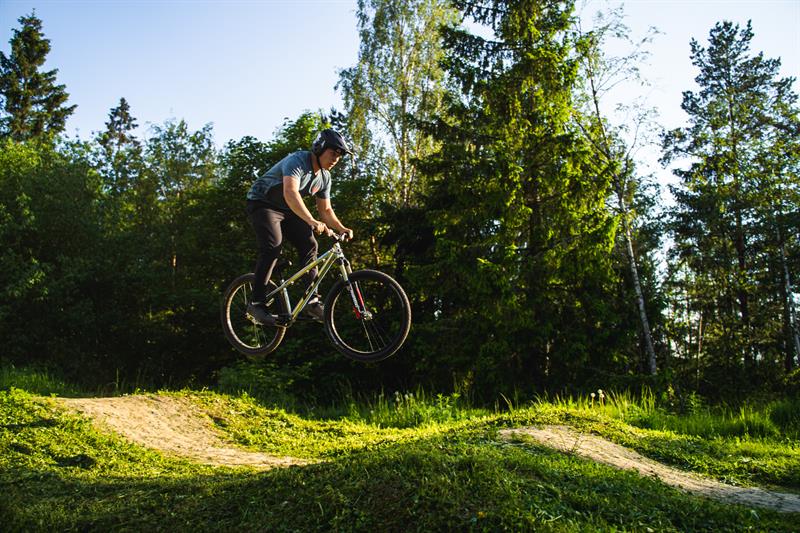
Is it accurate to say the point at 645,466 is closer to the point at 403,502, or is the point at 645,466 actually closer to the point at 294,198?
the point at 403,502

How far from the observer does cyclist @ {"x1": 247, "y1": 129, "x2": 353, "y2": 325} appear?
561 cm

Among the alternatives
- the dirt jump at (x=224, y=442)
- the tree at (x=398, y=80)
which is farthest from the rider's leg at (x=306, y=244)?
the tree at (x=398, y=80)

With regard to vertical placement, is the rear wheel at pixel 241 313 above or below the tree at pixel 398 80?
below

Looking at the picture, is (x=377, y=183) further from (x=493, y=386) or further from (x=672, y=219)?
(x=672, y=219)

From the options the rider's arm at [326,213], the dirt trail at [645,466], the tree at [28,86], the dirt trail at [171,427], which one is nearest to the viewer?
the dirt trail at [645,466]

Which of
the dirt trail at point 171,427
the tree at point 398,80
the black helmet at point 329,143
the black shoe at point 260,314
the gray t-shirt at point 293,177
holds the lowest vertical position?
the dirt trail at point 171,427

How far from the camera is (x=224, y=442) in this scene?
25.9 feet

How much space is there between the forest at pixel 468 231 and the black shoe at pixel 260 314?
Result: 6.30 m

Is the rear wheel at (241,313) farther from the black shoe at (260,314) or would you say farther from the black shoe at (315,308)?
the black shoe at (315,308)

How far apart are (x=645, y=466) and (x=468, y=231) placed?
10.00 meters

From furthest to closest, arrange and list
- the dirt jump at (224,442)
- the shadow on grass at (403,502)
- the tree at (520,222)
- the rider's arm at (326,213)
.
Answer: the tree at (520,222)
the rider's arm at (326,213)
the dirt jump at (224,442)
the shadow on grass at (403,502)

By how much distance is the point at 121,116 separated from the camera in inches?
1683

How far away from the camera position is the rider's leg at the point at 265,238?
5.89 m

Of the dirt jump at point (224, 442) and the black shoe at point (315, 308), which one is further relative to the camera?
the black shoe at point (315, 308)
